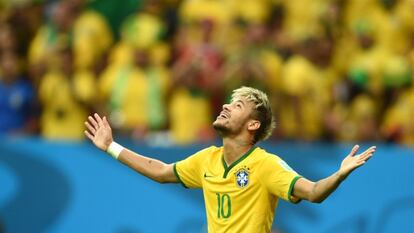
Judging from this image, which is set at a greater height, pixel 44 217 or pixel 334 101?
pixel 334 101

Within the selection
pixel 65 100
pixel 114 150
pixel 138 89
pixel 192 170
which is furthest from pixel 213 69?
pixel 192 170

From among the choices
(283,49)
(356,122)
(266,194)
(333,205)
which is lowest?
(266,194)

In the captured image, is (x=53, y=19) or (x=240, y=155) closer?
(x=240, y=155)

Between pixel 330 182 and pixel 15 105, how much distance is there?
6.63 m

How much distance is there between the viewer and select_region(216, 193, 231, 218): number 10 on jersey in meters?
6.72

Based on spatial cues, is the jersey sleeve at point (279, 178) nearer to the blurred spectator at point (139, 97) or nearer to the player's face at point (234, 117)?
the player's face at point (234, 117)

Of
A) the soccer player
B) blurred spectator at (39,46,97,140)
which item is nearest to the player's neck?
the soccer player

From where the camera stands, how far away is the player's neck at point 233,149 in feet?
22.4

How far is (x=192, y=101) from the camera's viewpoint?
38.0ft

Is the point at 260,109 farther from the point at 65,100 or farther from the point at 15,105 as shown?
the point at 15,105

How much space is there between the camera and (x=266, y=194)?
667 cm

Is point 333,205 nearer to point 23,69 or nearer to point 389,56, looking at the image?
point 389,56

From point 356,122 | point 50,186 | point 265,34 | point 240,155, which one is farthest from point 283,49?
point 240,155

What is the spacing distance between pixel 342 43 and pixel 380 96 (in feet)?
3.23
